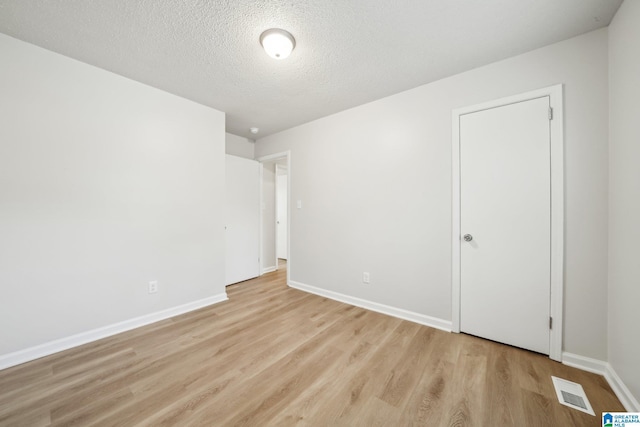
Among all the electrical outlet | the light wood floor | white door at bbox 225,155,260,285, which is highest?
white door at bbox 225,155,260,285

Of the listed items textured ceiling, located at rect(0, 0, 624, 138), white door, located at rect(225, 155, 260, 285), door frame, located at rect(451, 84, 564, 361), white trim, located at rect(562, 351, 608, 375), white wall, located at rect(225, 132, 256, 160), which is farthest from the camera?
white wall, located at rect(225, 132, 256, 160)

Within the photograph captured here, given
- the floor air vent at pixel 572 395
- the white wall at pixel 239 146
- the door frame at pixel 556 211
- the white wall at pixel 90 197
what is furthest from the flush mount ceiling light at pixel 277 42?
the floor air vent at pixel 572 395

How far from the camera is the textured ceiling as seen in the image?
154 centimetres

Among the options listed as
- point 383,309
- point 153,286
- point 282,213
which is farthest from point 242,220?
point 383,309

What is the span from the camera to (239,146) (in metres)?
4.14

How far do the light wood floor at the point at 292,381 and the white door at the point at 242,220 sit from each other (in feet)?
4.97

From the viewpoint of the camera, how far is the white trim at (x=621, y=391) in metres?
1.31

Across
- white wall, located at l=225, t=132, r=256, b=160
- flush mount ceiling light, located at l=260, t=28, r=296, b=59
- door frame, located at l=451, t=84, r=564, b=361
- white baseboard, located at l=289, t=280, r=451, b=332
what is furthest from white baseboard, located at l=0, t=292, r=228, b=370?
door frame, located at l=451, t=84, r=564, b=361

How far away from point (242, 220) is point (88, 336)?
7.42 feet

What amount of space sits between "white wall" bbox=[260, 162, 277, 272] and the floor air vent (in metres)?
3.87

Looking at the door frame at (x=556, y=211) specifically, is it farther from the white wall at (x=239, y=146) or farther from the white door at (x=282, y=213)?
the white door at (x=282, y=213)

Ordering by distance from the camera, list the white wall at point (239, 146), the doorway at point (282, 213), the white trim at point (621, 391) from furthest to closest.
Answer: the doorway at point (282, 213) → the white wall at point (239, 146) → the white trim at point (621, 391)

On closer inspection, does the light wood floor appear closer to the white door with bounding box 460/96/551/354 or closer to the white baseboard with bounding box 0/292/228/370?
the white baseboard with bounding box 0/292/228/370

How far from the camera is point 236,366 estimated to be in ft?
5.85
